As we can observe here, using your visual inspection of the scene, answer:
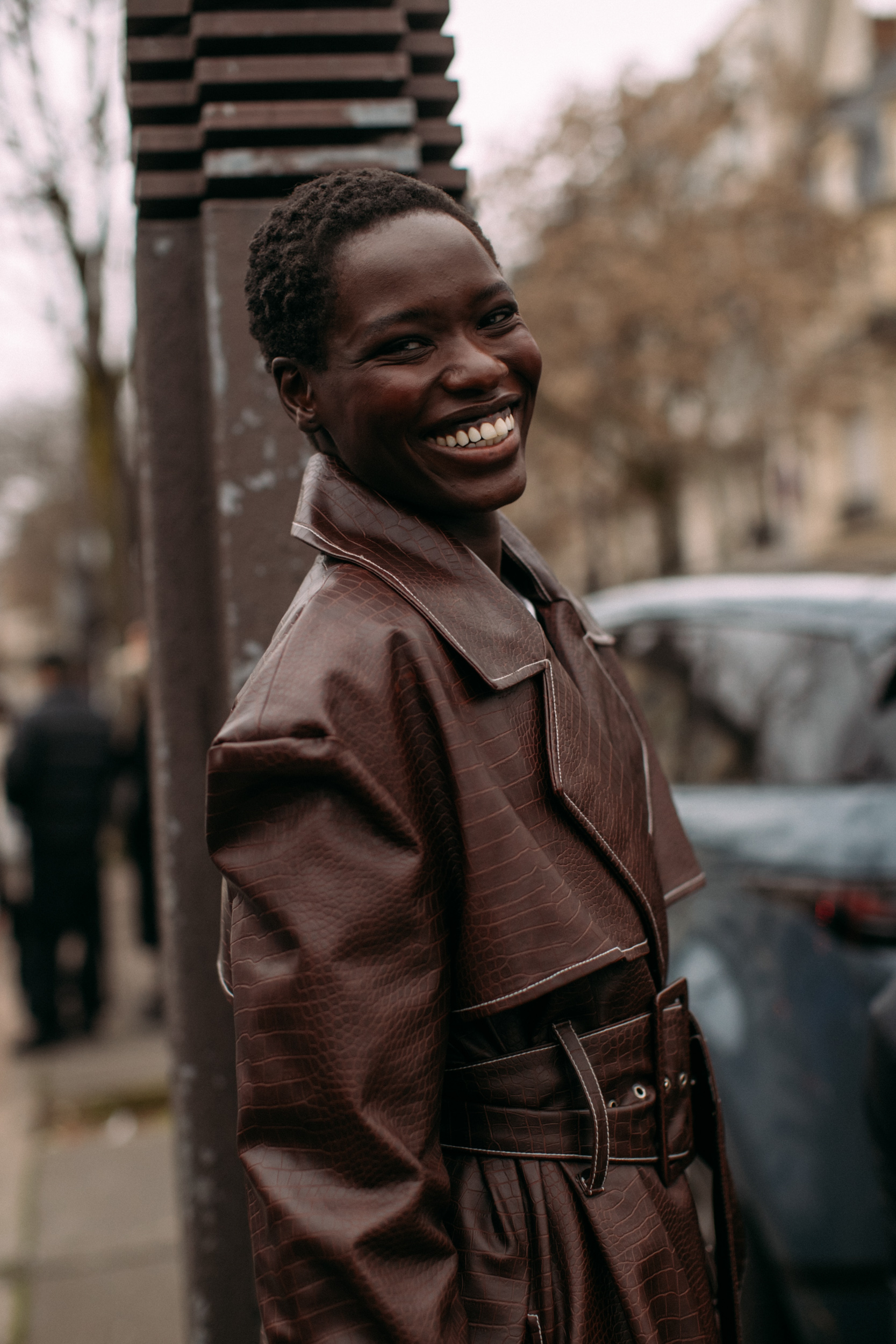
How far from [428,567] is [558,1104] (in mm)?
605

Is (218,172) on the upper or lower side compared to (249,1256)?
upper

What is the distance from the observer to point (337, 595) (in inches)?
53.5

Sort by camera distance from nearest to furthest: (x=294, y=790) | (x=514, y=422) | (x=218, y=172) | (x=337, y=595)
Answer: (x=294, y=790)
(x=337, y=595)
(x=514, y=422)
(x=218, y=172)

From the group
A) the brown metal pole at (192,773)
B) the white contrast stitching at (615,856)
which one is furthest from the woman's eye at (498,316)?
the brown metal pole at (192,773)

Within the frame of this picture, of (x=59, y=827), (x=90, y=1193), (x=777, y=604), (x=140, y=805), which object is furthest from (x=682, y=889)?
(x=140, y=805)

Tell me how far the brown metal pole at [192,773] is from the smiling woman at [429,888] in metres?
0.89

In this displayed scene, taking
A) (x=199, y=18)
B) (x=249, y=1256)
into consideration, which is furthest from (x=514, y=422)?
(x=249, y=1256)

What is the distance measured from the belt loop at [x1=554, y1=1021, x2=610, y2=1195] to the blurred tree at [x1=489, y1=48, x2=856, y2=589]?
18.6 meters

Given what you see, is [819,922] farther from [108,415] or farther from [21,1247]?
[108,415]

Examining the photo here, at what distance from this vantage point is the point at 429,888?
4.23 feet

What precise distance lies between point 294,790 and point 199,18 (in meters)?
1.63

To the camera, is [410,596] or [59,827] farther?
[59,827]

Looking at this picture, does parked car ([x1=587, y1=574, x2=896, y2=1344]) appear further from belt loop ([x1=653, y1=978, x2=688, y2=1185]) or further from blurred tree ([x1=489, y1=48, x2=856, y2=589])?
blurred tree ([x1=489, y1=48, x2=856, y2=589])

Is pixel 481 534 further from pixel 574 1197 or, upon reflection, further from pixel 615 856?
pixel 574 1197
